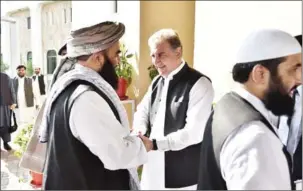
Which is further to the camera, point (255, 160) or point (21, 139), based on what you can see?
point (21, 139)

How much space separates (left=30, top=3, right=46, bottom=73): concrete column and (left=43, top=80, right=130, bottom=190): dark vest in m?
0.49

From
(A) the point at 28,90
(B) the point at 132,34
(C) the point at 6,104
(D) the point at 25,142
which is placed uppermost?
(B) the point at 132,34

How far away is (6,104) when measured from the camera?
1688 mm

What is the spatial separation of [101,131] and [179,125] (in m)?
0.52

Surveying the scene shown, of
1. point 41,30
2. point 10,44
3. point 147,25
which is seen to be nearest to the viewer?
point 41,30

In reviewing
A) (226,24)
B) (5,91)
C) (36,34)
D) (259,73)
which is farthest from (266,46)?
(5,91)

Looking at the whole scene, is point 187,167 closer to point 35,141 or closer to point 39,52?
point 35,141

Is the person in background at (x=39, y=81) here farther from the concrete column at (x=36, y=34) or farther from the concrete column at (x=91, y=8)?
the concrete column at (x=91, y=8)

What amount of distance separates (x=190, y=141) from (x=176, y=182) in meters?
0.24

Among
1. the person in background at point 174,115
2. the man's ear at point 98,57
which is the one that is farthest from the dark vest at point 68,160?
the person in background at point 174,115

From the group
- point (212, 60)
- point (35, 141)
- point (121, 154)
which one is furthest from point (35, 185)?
point (212, 60)

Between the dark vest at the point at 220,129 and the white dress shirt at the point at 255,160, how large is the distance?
2 centimetres

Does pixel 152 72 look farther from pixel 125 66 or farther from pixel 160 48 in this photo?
pixel 160 48

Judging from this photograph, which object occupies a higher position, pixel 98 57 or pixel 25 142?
pixel 98 57
